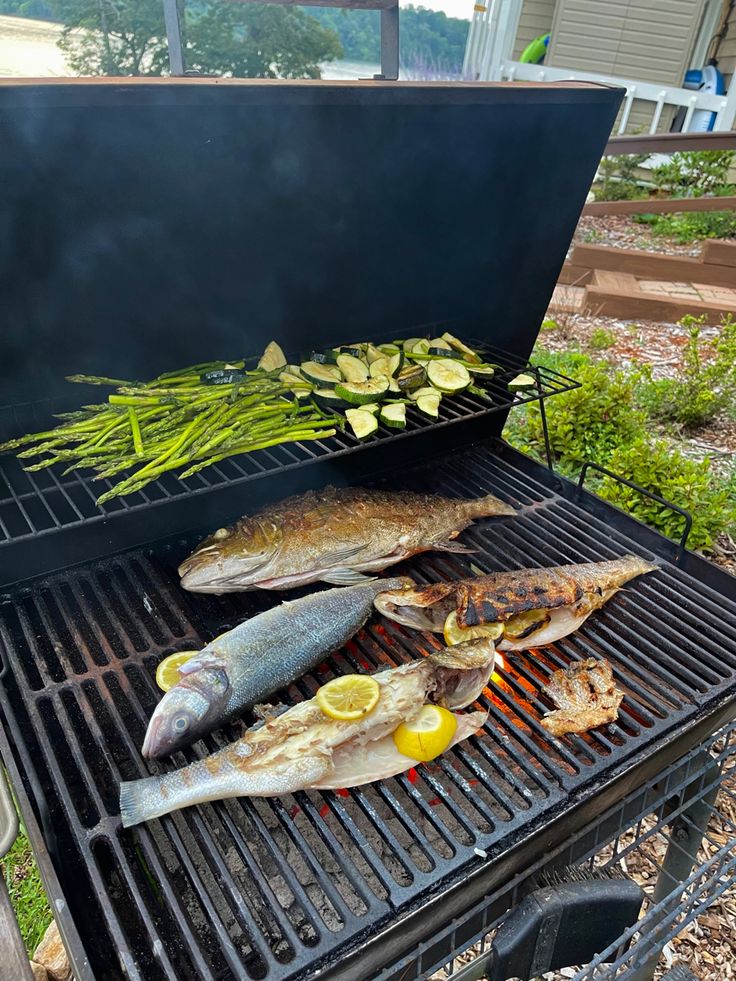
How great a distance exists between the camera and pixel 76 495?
11.2 ft

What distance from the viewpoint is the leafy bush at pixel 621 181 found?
1379cm

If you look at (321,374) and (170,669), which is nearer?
(170,669)

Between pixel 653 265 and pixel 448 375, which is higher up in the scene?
pixel 448 375

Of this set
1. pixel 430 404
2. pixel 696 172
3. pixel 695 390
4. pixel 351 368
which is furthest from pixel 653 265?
→ pixel 351 368

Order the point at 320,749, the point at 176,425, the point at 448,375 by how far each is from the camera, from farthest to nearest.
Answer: the point at 448,375, the point at 176,425, the point at 320,749

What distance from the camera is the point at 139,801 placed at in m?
2.42

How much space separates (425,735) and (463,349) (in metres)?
2.52

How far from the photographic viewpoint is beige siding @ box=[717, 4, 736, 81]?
15.0 meters

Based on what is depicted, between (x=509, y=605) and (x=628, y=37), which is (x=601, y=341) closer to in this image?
(x=509, y=605)

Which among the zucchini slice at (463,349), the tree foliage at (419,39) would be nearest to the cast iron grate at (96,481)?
the zucchini slice at (463,349)

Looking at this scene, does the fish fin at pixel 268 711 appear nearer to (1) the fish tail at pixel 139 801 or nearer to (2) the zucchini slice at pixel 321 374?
(1) the fish tail at pixel 139 801

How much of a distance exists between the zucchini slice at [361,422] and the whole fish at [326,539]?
0.50 metres

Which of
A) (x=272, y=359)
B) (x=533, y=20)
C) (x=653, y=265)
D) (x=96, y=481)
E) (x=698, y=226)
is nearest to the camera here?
(x=96, y=481)

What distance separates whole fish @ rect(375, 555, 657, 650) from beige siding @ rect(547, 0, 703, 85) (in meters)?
16.1
